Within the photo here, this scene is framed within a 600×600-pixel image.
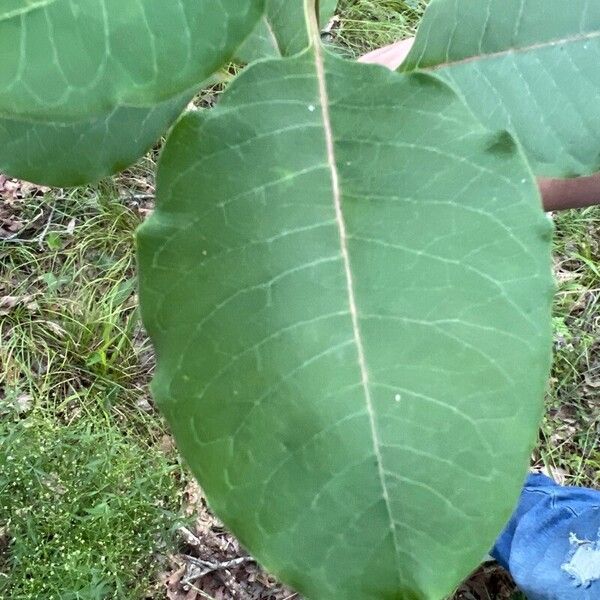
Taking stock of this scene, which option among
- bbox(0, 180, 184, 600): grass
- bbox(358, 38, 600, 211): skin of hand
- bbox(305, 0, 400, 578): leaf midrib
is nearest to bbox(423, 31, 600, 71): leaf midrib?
bbox(305, 0, 400, 578): leaf midrib

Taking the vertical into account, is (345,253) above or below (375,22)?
above

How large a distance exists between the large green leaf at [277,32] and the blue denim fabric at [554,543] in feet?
4.91

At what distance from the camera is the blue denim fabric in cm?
186

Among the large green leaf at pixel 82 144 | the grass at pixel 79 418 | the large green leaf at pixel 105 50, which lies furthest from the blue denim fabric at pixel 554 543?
the large green leaf at pixel 105 50

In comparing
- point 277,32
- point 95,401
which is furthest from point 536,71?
point 95,401

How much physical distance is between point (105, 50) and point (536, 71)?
386 mm

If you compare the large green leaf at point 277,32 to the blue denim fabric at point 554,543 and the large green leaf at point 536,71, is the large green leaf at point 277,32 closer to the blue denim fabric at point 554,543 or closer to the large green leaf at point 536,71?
the large green leaf at point 536,71

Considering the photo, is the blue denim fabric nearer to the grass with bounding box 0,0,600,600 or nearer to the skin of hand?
the grass with bounding box 0,0,600,600

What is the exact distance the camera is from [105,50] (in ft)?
1.46

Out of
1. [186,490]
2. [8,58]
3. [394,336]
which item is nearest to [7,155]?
[8,58]

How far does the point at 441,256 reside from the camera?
1.74 ft

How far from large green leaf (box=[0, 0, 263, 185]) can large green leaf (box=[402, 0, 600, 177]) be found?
0.88ft

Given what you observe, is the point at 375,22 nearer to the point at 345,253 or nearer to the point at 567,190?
the point at 567,190

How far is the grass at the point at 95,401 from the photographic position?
178 centimetres
